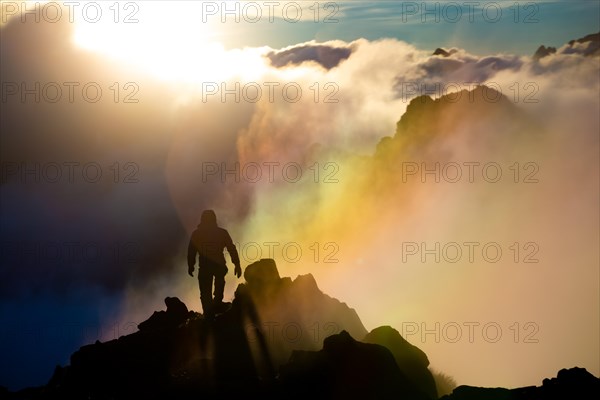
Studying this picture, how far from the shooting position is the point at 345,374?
25.3 m

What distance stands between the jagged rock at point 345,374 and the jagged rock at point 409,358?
128 inches

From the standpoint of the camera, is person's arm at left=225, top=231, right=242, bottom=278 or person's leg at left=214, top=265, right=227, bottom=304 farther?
person's leg at left=214, top=265, right=227, bottom=304

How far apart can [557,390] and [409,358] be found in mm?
6100

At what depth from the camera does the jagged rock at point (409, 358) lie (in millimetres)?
29078

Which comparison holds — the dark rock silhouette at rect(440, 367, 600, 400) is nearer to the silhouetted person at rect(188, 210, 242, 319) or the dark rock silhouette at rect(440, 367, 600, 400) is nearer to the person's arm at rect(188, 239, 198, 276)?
the silhouetted person at rect(188, 210, 242, 319)

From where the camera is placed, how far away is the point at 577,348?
19962 cm

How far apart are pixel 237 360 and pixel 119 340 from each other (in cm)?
493

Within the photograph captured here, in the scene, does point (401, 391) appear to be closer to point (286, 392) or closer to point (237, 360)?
point (286, 392)

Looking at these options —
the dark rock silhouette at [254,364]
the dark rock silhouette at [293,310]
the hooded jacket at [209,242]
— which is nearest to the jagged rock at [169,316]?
the dark rock silhouette at [254,364]

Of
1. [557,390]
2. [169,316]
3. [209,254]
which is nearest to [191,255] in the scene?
[209,254]

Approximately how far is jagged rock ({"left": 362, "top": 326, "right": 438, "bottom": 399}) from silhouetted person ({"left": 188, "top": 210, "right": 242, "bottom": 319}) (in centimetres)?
606

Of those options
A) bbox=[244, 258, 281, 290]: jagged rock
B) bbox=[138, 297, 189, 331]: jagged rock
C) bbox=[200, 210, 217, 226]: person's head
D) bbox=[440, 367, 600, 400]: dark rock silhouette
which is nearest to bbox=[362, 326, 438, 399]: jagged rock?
bbox=[440, 367, 600, 400]: dark rock silhouette

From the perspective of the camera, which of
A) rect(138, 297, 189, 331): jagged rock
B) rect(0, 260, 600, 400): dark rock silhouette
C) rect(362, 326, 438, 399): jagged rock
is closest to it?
rect(0, 260, 600, 400): dark rock silhouette

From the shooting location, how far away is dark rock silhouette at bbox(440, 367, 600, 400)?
80.2ft
